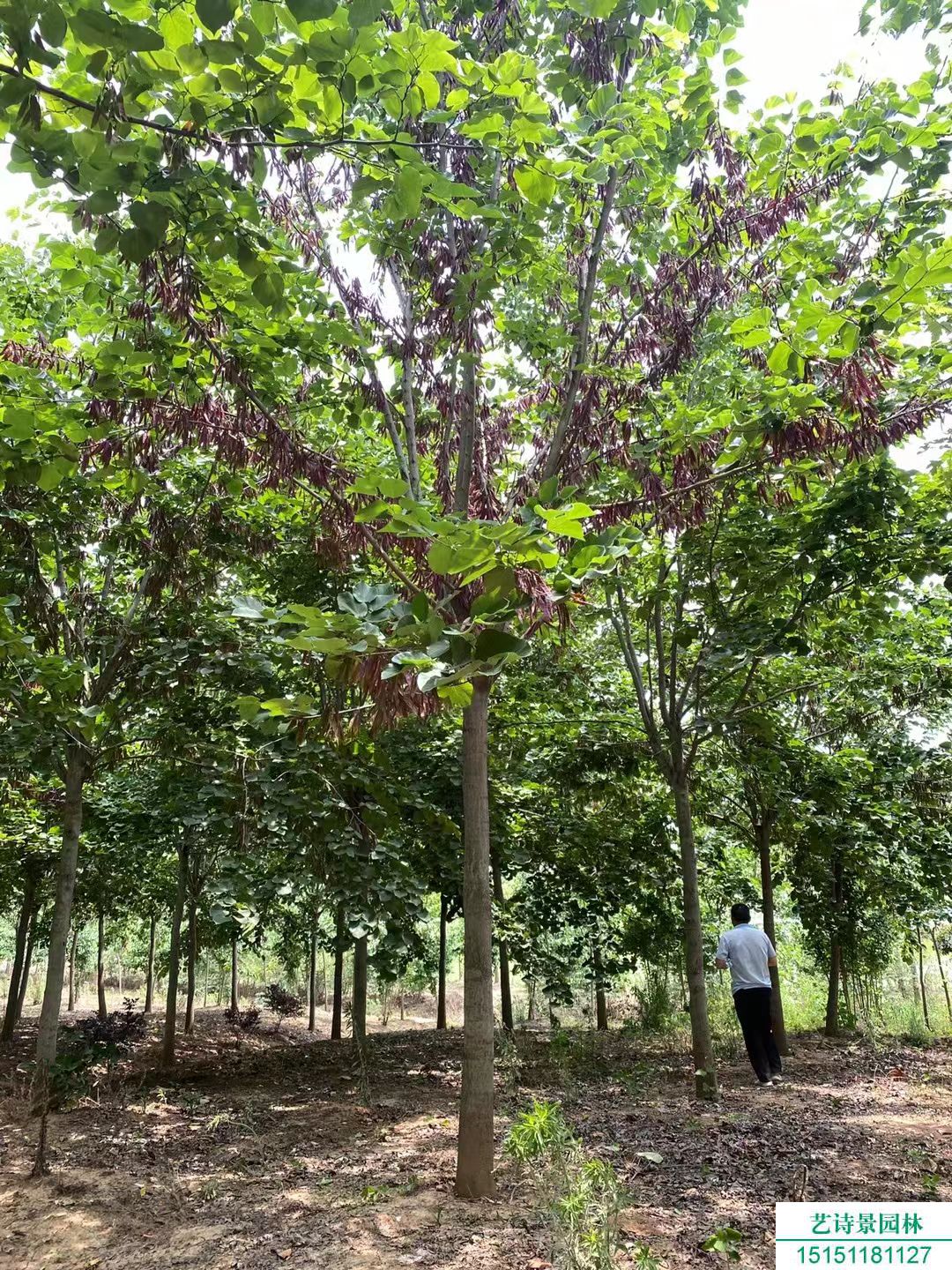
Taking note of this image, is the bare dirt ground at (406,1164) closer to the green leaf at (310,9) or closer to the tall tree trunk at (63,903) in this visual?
the tall tree trunk at (63,903)

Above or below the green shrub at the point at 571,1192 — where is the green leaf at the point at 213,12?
above

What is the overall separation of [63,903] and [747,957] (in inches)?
231

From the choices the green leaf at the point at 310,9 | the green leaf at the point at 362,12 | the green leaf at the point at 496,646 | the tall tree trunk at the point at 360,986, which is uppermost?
the green leaf at the point at 362,12

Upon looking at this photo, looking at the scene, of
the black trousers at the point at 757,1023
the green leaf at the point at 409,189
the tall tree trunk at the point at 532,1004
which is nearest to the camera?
the green leaf at the point at 409,189

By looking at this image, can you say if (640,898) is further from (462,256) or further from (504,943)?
(462,256)

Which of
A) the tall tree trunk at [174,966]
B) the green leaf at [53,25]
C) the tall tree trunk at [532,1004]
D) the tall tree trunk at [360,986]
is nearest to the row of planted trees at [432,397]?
the green leaf at [53,25]

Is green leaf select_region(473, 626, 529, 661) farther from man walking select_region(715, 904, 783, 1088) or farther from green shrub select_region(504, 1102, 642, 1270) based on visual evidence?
man walking select_region(715, 904, 783, 1088)

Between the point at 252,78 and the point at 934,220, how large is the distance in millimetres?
3789

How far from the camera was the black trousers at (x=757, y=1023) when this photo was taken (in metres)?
7.23

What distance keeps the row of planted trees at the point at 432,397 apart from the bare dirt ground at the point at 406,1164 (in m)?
0.55

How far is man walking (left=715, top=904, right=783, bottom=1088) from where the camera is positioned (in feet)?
23.7

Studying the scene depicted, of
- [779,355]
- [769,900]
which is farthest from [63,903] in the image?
[769,900]

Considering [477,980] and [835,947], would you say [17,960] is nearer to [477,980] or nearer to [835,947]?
[477,980]

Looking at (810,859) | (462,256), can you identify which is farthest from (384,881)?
(810,859)
